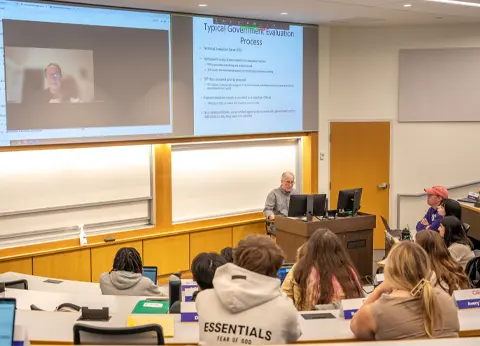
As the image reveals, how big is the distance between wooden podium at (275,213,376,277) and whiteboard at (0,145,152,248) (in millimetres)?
1712

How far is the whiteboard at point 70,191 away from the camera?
6848mm

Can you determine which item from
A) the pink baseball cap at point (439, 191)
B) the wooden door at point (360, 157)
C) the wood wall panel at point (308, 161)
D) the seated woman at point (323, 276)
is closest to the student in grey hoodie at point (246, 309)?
the seated woman at point (323, 276)

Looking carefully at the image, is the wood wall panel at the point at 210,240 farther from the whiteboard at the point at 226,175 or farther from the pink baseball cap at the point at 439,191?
the pink baseball cap at the point at 439,191

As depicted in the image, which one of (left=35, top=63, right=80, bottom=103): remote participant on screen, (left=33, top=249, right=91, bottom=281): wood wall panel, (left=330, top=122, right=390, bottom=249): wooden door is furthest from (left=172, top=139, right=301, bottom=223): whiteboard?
(left=35, top=63, right=80, bottom=103): remote participant on screen

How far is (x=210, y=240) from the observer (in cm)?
839

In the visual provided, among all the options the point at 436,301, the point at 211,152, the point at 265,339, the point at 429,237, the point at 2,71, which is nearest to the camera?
the point at 265,339

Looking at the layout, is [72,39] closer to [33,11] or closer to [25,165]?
[33,11]

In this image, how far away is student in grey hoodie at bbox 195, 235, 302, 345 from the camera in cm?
250

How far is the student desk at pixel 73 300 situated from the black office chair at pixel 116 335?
0.84 metres

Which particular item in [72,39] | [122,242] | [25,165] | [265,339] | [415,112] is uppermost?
[72,39]

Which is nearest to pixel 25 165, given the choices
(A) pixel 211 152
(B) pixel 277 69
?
(A) pixel 211 152

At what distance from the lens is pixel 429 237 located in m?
4.25

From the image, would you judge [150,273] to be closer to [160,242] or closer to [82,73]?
[160,242]

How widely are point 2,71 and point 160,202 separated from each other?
242cm
